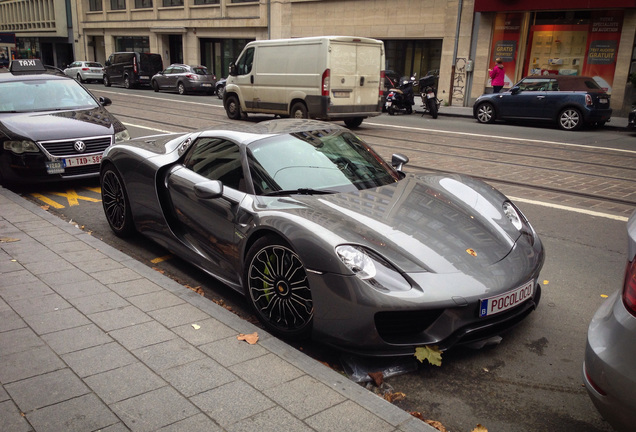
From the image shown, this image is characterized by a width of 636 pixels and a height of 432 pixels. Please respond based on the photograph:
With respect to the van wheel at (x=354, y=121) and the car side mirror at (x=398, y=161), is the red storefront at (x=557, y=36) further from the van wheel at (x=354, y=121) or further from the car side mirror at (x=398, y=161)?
the car side mirror at (x=398, y=161)

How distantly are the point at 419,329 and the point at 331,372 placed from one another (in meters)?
0.54

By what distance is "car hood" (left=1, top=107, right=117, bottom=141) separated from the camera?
7219 mm

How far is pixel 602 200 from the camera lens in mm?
7258

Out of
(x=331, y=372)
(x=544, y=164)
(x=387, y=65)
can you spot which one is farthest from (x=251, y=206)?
(x=387, y=65)

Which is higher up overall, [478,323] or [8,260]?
[478,323]

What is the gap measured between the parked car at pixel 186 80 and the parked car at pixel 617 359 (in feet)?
85.3

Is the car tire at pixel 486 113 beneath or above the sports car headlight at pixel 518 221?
beneath

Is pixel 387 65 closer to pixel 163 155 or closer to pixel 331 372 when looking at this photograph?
pixel 163 155

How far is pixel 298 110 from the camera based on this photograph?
14.8 m

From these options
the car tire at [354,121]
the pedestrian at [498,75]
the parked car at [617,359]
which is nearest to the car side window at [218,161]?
the parked car at [617,359]

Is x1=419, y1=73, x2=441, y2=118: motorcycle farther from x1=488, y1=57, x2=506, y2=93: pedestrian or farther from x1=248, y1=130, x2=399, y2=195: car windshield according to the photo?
x1=248, y1=130, x2=399, y2=195: car windshield

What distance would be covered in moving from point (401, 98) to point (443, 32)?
6.25 metres

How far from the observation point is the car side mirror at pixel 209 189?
391cm

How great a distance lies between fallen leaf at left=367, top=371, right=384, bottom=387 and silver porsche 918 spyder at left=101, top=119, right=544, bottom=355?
0.15m
